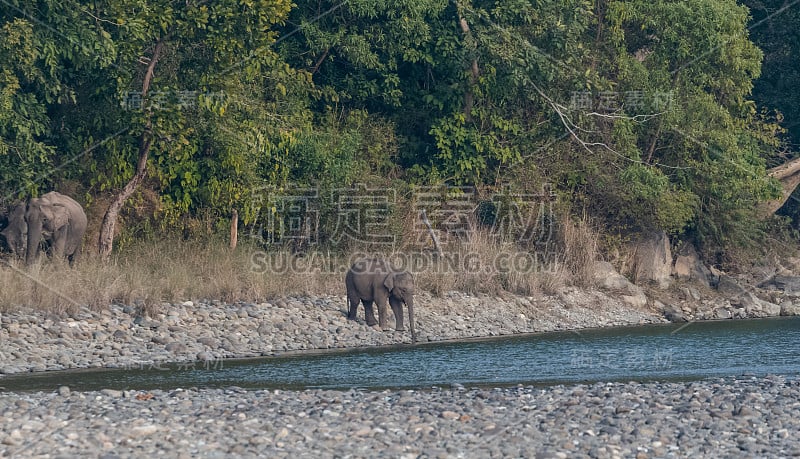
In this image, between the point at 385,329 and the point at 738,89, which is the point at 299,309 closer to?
the point at 385,329

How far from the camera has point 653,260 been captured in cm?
2339

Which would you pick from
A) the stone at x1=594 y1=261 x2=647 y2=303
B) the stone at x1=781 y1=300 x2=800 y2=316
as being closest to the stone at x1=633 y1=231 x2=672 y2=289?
the stone at x1=594 y1=261 x2=647 y2=303

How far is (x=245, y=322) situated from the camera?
16.1 metres

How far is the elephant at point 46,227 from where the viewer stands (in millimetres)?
18047

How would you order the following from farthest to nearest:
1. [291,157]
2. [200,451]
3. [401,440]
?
[291,157] → [401,440] → [200,451]

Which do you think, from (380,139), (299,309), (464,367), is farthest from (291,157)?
(464,367)

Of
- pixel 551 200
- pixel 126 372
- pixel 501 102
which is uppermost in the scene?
pixel 501 102

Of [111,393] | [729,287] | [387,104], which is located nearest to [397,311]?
[111,393]

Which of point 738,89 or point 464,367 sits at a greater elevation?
point 738,89

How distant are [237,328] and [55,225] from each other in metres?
4.18

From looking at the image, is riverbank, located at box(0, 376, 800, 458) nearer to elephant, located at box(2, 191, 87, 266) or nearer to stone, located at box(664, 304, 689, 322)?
elephant, located at box(2, 191, 87, 266)

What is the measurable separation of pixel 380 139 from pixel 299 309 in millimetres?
6027

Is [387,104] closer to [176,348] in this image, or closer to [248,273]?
[248,273]

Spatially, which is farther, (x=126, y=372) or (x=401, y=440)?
(x=126, y=372)
